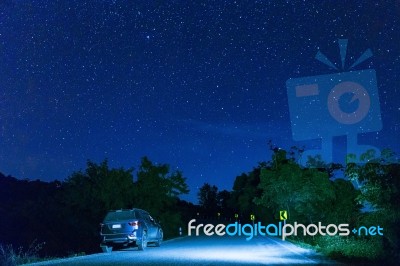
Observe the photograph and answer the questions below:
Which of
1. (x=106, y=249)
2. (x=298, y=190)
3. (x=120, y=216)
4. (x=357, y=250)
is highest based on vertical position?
(x=298, y=190)

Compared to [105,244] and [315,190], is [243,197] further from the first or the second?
[105,244]

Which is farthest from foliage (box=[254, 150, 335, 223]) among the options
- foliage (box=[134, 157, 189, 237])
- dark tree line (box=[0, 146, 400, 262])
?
foliage (box=[134, 157, 189, 237])

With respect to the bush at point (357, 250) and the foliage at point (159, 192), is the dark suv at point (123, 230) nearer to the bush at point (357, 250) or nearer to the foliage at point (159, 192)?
the bush at point (357, 250)

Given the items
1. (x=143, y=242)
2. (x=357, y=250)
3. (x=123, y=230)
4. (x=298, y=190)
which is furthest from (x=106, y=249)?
(x=298, y=190)

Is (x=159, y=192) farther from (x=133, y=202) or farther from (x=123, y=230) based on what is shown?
(x=123, y=230)

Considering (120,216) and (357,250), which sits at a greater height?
(120,216)

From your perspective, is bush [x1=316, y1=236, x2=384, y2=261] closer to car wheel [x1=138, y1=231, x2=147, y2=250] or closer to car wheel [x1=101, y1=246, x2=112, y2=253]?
car wheel [x1=138, y1=231, x2=147, y2=250]

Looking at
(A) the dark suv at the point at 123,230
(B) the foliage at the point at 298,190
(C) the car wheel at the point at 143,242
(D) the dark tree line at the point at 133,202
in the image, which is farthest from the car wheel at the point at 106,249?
(B) the foliage at the point at 298,190

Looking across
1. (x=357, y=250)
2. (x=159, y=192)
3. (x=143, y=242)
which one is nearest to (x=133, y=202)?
(x=159, y=192)

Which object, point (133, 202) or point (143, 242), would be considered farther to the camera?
point (133, 202)

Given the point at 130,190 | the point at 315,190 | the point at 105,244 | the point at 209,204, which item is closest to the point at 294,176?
the point at 315,190

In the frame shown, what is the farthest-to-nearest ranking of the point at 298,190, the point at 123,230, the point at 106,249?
the point at 298,190 < the point at 106,249 < the point at 123,230

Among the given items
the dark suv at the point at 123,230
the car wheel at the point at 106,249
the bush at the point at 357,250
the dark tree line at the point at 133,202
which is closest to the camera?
the bush at the point at 357,250

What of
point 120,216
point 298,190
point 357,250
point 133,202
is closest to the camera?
point 357,250
